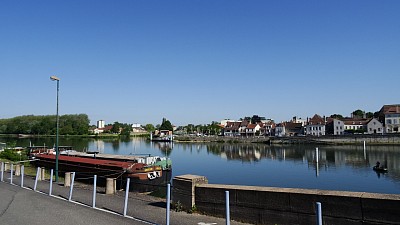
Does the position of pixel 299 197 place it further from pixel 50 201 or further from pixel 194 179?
pixel 50 201

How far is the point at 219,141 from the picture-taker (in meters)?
154

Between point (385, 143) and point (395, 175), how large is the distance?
63073 mm

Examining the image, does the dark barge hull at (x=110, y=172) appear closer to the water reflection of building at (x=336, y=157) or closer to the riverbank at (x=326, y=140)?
the water reflection of building at (x=336, y=157)

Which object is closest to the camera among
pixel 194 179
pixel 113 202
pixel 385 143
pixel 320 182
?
pixel 194 179

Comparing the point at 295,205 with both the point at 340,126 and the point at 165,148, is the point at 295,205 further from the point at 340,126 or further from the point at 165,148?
the point at 340,126

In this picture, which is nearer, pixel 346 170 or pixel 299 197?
pixel 299 197

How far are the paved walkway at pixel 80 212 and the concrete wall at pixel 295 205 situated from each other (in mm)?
481

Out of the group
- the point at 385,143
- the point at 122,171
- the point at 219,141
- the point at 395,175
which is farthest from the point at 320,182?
the point at 219,141

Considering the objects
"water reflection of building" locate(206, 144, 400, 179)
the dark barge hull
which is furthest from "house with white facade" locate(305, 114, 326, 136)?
the dark barge hull

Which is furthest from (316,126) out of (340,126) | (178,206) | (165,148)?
(178,206)

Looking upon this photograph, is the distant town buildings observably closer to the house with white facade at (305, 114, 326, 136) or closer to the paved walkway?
the house with white facade at (305, 114, 326, 136)

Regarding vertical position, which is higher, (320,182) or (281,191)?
(281,191)

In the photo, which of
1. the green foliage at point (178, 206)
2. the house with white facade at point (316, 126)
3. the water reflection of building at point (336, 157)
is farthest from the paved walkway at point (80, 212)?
the house with white facade at point (316, 126)

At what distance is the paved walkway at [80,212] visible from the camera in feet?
33.9
